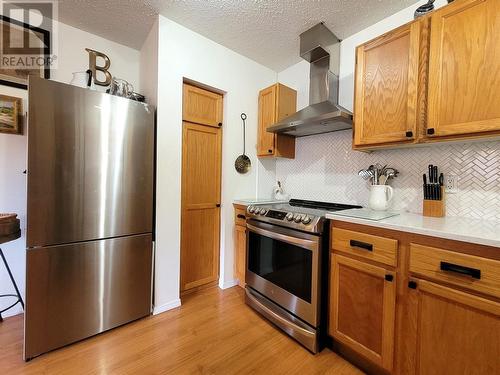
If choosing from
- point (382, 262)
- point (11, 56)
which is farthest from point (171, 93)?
point (382, 262)

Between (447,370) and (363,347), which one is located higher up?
(447,370)

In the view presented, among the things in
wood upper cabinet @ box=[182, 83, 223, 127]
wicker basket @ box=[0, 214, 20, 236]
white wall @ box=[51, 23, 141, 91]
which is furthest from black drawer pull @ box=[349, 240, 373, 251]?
white wall @ box=[51, 23, 141, 91]

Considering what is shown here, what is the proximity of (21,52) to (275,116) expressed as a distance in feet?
7.29

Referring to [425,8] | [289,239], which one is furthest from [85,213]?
[425,8]

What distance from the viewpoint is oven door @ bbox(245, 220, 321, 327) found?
1520 millimetres

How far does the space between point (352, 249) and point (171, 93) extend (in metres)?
1.87

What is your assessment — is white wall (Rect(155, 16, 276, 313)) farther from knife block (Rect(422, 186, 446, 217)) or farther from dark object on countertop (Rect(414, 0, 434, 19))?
knife block (Rect(422, 186, 446, 217))

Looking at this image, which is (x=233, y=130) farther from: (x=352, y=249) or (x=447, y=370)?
(x=447, y=370)

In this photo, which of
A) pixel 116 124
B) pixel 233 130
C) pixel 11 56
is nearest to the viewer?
pixel 116 124

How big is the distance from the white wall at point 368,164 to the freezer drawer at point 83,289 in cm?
157

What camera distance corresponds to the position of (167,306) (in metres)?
1.97

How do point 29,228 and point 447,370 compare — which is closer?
point 447,370

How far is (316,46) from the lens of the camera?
1963 mm

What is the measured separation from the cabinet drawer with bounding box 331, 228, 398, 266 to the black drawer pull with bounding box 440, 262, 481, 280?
0.21m
